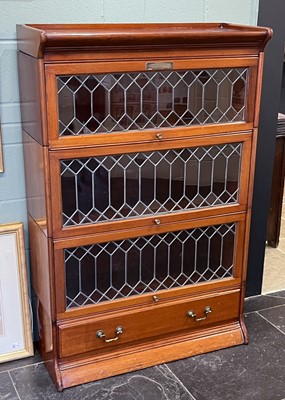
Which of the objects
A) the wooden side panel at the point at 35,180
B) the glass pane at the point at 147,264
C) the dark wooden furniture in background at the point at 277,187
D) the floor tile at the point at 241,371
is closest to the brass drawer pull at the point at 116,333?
the glass pane at the point at 147,264

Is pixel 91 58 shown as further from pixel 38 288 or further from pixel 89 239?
pixel 38 288

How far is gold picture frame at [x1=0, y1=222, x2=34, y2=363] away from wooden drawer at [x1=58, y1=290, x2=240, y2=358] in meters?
0.29

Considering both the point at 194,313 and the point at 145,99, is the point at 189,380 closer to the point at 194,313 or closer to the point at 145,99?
the point at 194,313

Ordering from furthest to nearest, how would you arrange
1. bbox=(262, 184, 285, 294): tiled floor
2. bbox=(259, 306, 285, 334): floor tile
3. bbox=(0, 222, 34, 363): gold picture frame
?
bbox=(262, 184, 285, 294): tiled floor
bbox=(259, 306, 285, 334): floor tile
bbox=(0, 222, 34, 363): gold picture frame

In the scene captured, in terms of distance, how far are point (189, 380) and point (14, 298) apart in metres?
0.82

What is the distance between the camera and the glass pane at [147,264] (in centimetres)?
219

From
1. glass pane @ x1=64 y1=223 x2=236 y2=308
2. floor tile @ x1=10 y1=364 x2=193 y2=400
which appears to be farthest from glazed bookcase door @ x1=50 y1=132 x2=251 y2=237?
floor tile @ x1=10 y1=364 x2=193 y2=400

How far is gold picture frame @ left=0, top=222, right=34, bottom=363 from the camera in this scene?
2336mm

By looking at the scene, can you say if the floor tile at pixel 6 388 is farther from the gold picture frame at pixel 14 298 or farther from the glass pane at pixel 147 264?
the glass pane at pixel 147 264

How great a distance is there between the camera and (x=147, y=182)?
2.20m

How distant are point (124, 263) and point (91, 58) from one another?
83 centimetres

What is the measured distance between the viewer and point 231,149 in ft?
7.49

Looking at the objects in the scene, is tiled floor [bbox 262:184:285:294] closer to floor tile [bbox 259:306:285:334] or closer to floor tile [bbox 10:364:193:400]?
floor tile [bbox 259:306:285:334]

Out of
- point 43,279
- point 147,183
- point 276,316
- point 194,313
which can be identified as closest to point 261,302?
point 276,316
